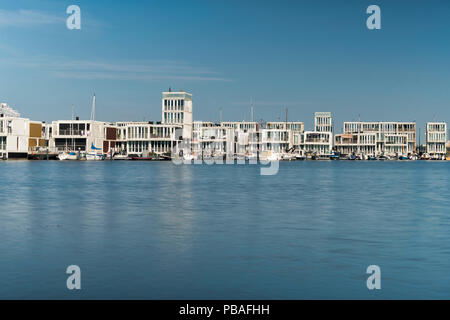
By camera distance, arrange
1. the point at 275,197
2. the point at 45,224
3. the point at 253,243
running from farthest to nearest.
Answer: the point at 275,197, the point at 45,224, the point at 253,243

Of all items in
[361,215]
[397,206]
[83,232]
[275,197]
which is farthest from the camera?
[275,197]

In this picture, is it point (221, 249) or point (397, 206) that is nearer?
point (221, 249)

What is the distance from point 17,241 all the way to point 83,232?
165 inches

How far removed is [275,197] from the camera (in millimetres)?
56875

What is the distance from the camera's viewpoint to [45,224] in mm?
34000
